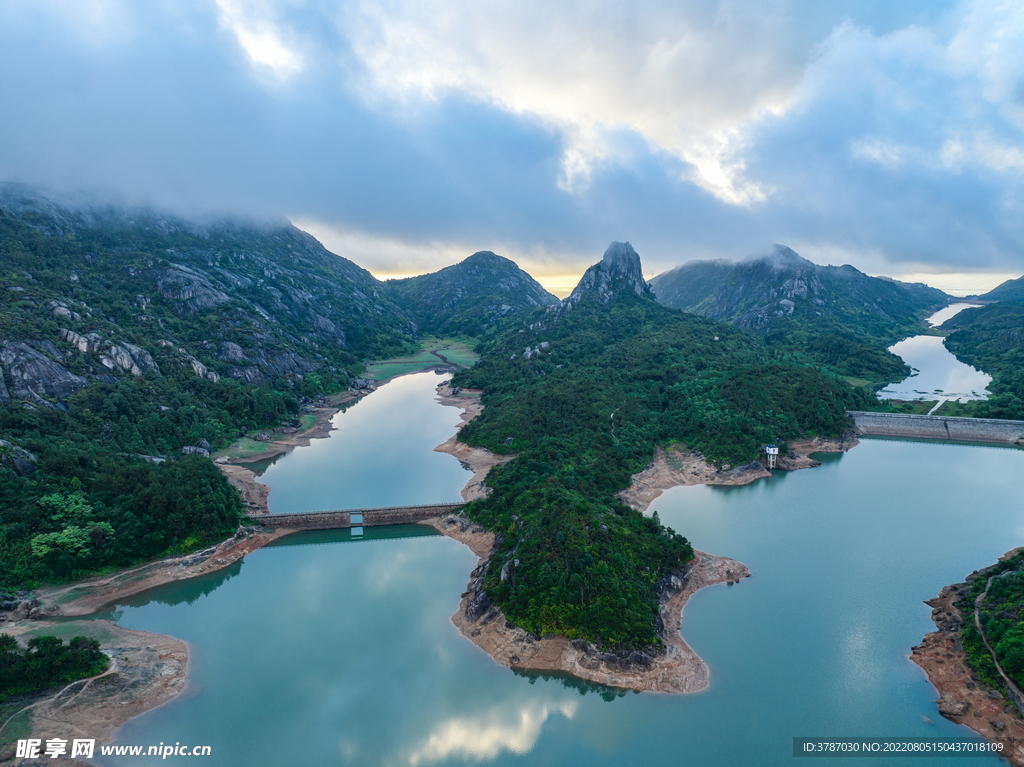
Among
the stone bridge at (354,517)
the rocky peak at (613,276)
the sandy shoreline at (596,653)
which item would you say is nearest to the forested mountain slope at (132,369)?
the stone bridge at (354,517)

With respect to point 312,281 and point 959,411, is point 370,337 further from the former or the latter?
point 959,411

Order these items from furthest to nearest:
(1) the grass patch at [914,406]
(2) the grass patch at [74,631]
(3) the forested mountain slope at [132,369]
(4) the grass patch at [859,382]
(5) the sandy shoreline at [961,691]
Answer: (4) the grass patch at [859,382]
(1) the grass patch at [914,406]
(3) the forested mountain slope at [132,369]
(2) the grass patch at [74,631]
(5) the sandy shoreline at [961,691]

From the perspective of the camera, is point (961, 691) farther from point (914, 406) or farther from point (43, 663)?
point (914, 406)

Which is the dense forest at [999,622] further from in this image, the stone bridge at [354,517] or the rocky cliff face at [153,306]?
the rocky cliff face at [153,306]

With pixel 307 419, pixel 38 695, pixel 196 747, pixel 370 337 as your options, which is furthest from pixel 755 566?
pixel 370 337

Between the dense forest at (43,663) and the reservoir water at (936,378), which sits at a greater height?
the reservoir water at (936,378)

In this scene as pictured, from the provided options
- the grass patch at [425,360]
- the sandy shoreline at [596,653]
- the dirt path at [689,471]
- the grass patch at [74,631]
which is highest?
the grass patch at [425,360]

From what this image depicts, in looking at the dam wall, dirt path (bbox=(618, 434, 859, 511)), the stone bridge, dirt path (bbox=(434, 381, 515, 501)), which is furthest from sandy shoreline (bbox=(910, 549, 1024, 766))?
the dam wall
